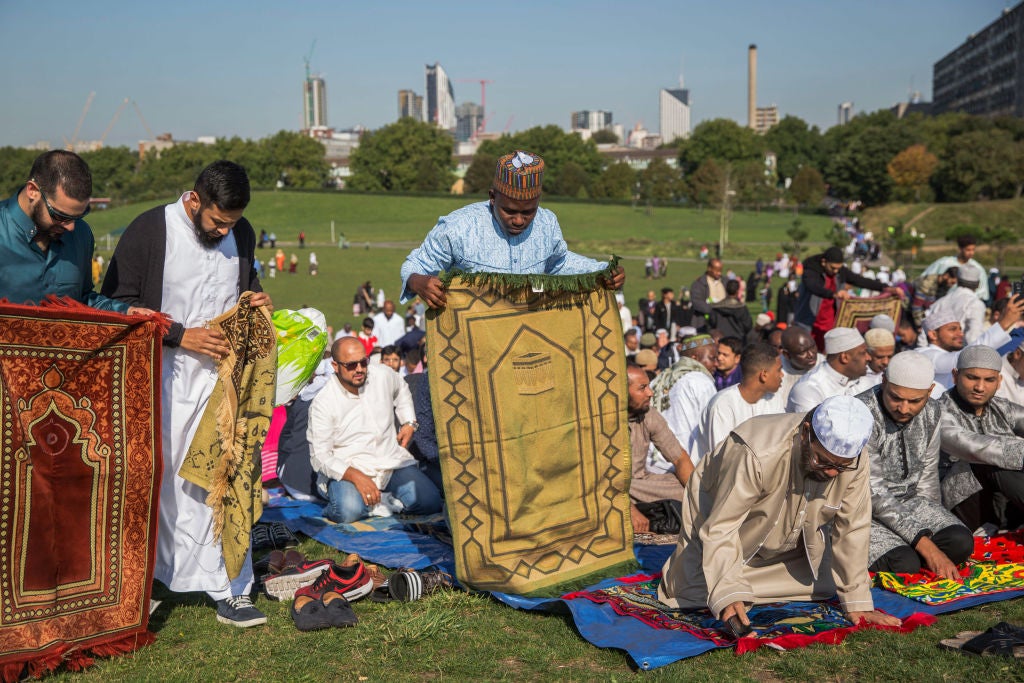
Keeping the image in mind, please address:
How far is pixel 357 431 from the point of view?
797 centimetres

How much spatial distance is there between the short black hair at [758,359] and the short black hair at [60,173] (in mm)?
5107

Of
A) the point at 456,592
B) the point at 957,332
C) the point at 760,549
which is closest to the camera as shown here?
the point at 760,549

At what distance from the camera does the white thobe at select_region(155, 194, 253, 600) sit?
5402mm

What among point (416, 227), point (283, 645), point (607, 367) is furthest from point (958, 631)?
point (416, 227)

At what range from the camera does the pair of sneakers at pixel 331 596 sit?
5.48 m

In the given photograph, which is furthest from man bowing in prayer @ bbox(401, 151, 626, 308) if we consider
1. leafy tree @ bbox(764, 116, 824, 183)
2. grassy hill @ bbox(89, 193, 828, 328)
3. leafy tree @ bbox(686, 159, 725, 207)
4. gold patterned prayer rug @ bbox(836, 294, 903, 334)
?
leafy tree @ bbox(764, 116, 824, 183)

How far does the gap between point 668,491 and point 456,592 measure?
2426 millimetres

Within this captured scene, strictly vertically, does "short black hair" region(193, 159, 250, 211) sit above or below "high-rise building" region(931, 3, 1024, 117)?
below

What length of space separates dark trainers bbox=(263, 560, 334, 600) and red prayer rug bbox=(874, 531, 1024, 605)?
3.66 metres

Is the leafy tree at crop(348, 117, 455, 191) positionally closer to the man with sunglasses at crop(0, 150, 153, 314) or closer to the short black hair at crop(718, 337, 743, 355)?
the short black hair at crop(718, 337, 743, 355)

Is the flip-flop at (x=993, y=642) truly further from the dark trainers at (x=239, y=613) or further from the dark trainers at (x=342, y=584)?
the dark trainers at (x=239, y=613)

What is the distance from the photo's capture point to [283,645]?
520 centimetres

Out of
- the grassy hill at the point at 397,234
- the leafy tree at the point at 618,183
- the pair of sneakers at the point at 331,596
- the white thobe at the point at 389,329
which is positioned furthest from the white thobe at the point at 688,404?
the leafy tree at the point at 618,183

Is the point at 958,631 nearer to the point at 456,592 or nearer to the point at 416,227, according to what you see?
the point at 456,592
